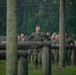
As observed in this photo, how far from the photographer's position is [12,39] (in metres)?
7.43

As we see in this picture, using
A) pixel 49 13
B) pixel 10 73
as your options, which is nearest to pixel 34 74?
pixel 10 73

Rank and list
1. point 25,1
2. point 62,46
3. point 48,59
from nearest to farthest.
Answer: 1. point 48,59
2. point 62,46
3. point 25,1

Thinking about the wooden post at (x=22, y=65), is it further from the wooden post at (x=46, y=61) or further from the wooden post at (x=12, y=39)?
the wooden post at (x=46, y=61)

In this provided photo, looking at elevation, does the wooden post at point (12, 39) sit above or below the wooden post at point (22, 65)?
above

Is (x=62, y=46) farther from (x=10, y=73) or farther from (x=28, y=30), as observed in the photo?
(x=28, y=30)

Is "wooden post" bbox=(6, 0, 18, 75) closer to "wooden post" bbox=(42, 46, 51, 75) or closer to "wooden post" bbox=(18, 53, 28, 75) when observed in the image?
"wooden post" bbox=(18, 53, 28, 75)

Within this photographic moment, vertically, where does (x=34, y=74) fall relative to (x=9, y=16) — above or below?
below

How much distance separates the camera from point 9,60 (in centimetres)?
742

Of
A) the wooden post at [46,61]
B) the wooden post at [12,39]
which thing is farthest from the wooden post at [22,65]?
the wooden post at [46,61]

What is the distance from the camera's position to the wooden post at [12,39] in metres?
7.42

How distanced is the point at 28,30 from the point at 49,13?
10.0 meters

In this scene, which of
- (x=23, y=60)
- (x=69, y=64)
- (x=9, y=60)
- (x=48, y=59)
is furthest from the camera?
(x=69, y=64)

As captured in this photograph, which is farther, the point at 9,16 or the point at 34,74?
the point at 34,74

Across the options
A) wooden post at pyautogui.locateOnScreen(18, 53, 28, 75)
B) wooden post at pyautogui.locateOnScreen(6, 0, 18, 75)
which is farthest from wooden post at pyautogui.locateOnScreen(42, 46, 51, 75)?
wooden post at pyautogui.locateOnScreen(6, 0, 18, 75)
